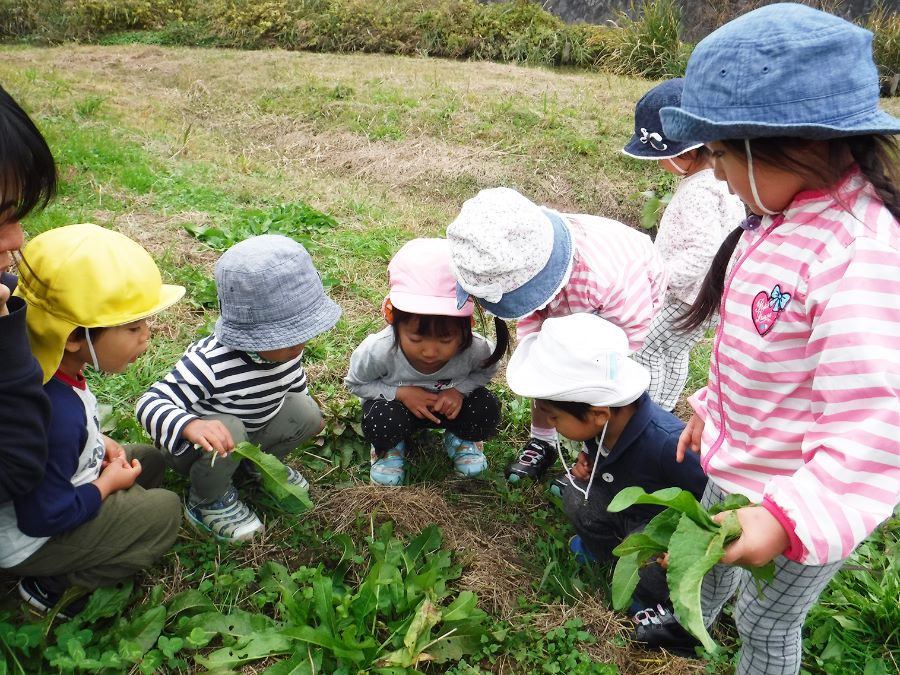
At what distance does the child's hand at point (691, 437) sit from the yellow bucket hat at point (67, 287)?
1.62m

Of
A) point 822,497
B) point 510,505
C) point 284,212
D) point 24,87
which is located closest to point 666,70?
point 284,212

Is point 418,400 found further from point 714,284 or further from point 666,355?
point 714,284

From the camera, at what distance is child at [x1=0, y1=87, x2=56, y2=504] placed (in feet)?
4.93

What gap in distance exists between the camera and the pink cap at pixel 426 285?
8.25 ft

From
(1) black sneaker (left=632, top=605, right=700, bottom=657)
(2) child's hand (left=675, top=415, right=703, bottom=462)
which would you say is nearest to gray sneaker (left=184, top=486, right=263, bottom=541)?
(1) black sneaker (left=632, top=605, right=700, bottom=657)

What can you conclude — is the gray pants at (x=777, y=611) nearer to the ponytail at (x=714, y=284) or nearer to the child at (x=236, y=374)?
the ponytail at (x=714, y=284)

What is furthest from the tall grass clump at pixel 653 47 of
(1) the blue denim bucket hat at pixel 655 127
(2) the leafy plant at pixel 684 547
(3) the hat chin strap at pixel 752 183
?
(2) the leafy plant at pixel 684 547

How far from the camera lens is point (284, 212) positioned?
532 cm

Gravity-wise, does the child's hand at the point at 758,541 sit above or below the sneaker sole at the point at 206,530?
above

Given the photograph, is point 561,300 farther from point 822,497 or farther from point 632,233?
point 822,497

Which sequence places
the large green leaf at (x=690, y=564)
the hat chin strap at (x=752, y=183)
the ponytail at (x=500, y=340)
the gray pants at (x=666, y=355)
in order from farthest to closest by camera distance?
1. the gray pants at (x=666, y=355)
2. the ponytail at (x=500, y=340)
3. the hat chin strap at (x=752, y=183)
4. the large green leaf at (x=690, y=564)

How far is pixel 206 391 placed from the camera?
2387mm

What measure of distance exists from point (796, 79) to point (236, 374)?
6.14ft

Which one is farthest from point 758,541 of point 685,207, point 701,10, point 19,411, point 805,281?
point 701,10
